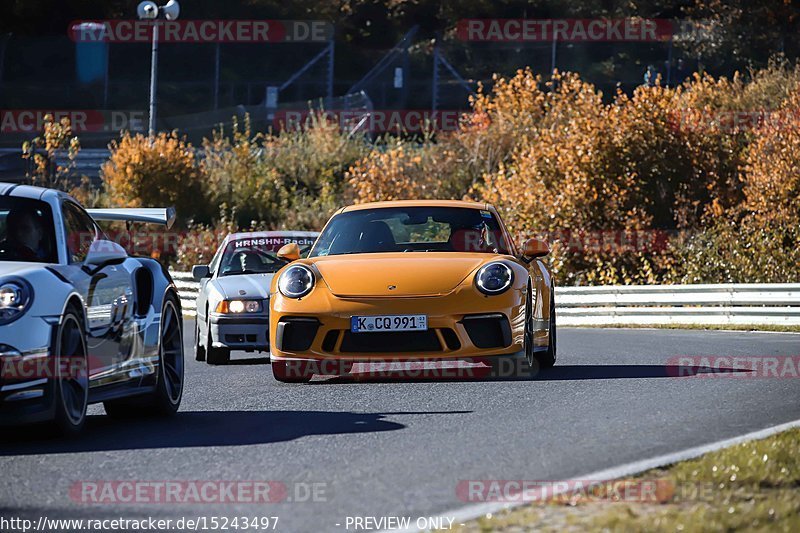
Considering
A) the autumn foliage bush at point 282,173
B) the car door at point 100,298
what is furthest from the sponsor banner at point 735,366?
the autumn foliage bush at point 282,173

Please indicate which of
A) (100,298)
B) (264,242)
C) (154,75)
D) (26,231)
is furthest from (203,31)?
(100,298)

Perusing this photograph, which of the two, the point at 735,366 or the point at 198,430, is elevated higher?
the point at 198,430

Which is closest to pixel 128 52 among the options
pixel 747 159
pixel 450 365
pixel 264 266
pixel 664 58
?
pixel 664 58

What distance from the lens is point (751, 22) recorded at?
5719 cm

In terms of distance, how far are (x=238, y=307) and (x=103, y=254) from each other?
735 cm

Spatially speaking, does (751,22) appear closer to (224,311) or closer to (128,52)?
(128,52)

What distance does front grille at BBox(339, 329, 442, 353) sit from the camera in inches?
428

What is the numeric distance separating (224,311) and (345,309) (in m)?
4.95

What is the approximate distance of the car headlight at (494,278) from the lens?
11062 millimetres

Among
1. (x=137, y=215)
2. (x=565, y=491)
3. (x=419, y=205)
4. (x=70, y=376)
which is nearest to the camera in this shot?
(x=565, y=491)

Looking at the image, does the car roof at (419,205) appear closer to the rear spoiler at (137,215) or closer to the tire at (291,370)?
the tire at (291,370)

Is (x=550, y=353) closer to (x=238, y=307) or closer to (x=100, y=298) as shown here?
(x=238, y=307)

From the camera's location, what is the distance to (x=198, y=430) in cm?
849

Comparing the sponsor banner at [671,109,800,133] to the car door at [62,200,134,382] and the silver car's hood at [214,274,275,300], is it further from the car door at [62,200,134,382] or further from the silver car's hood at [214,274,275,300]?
the car door at [62,200,134,382]
